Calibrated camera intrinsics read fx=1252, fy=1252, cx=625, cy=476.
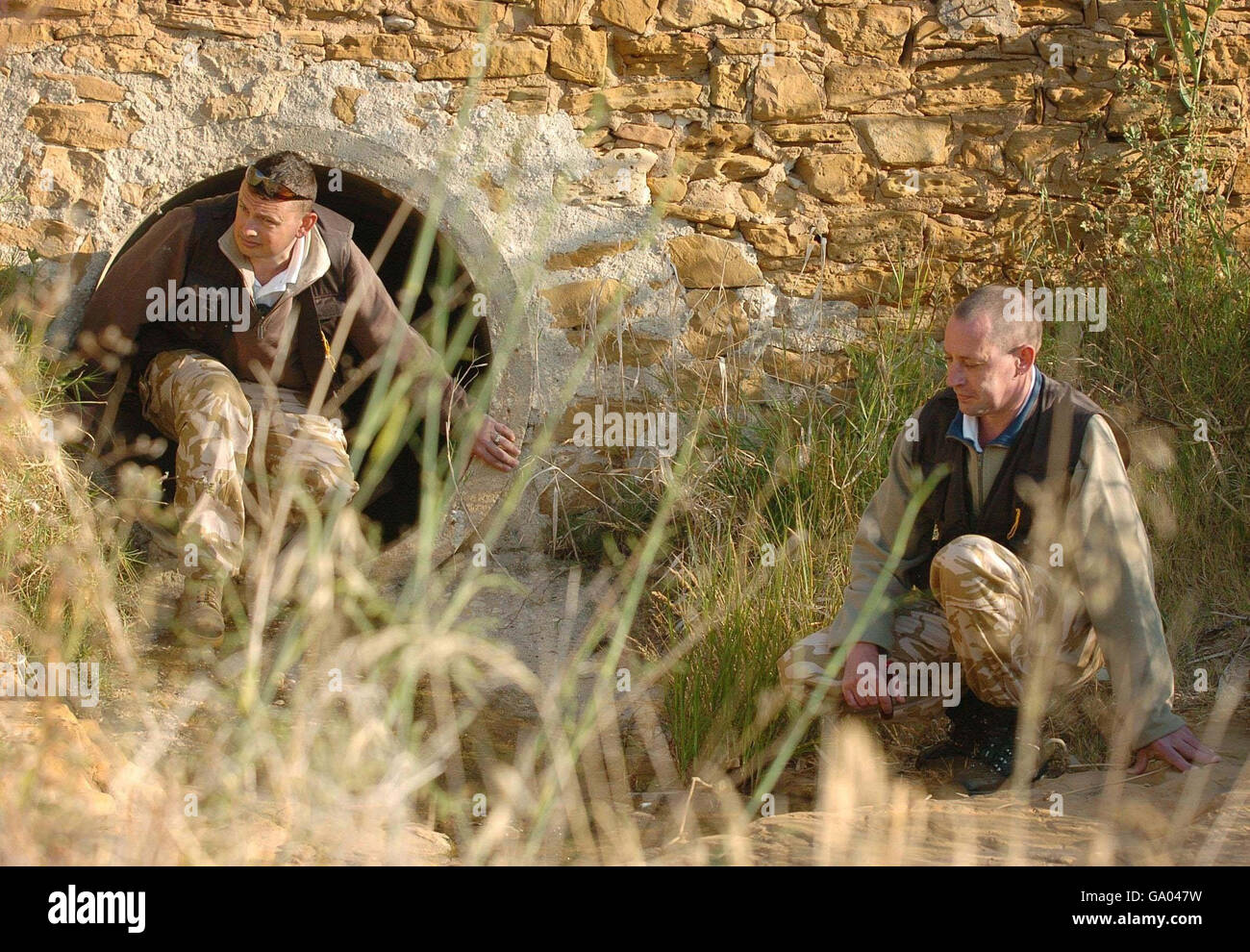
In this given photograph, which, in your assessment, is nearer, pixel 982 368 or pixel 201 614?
pixel 982 368

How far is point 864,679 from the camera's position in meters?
3.32

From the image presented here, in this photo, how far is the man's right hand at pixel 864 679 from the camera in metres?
3.32

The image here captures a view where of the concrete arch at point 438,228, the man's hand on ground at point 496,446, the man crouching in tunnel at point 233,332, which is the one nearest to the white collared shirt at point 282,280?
the man crouching in tunnel at point 233,332

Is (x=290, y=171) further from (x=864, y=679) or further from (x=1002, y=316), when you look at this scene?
(x=864, y=679)

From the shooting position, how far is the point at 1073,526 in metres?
3.17

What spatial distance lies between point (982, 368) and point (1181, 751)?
106 centimetres

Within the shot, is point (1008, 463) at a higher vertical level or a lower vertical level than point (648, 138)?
lower

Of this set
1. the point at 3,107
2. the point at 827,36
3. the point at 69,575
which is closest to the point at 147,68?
the point at 3,107

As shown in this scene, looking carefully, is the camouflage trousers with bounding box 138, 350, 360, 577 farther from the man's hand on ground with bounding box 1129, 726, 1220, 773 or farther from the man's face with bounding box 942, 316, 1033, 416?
the man's hand on ground with bounding box 1129, 726, 1220, 773

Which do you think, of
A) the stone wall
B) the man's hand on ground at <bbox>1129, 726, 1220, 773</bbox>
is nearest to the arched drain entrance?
the stone wall

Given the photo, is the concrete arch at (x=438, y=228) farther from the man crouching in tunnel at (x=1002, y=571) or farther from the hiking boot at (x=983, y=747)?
the hiking boot at (x=983, y=747)

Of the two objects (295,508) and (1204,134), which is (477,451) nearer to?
(295,508)

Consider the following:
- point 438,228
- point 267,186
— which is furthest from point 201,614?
point 438,228

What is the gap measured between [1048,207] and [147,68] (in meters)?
3.48
